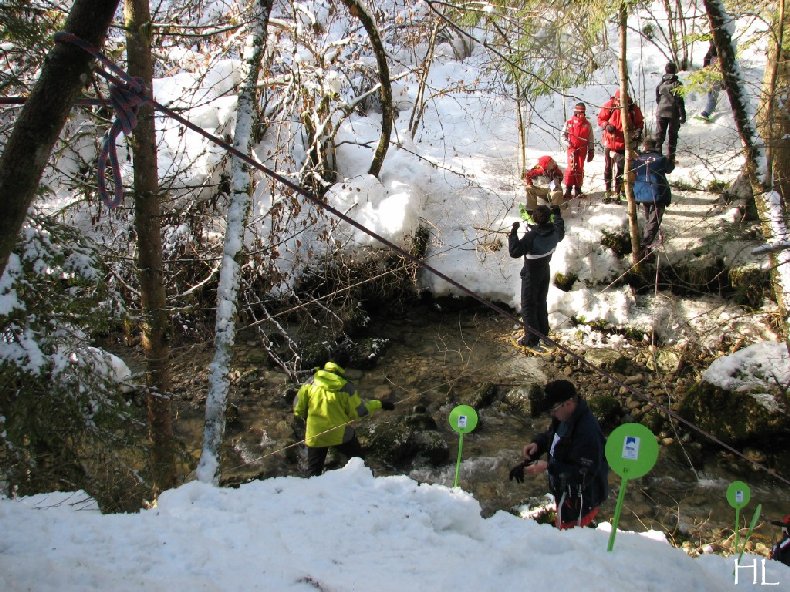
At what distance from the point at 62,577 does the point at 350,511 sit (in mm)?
1895

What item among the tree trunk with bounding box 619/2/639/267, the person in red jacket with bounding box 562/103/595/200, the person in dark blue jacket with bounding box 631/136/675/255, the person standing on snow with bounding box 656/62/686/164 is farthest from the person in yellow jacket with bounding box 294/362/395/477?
the person standing on snow with bounding box 656/62/686/164

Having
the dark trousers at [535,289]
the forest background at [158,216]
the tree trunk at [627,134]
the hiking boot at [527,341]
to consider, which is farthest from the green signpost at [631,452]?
the tree trunk at [627,134]

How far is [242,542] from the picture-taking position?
141 inches

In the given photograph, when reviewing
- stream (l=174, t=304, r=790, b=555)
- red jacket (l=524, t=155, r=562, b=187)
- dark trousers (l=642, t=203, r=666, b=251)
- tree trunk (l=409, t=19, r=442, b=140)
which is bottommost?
stream (l=174, t=304, r=790, b=555)

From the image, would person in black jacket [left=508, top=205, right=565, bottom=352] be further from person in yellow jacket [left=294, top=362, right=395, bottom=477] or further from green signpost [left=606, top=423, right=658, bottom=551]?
green signpost [left=606, top=423, right=658, bottom=551]

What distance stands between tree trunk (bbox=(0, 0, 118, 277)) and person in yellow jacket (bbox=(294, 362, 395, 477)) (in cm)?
403

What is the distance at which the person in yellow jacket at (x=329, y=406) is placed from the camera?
6.14m

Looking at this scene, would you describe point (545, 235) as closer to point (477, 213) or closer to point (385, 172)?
point (477, 213)

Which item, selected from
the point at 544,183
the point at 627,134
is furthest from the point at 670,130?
the point at 544,183

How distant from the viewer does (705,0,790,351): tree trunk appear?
5.69 m

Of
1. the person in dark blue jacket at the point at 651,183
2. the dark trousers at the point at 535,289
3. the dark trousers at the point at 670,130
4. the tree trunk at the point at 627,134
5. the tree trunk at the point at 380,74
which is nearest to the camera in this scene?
the tree trunk at the point at 380,74

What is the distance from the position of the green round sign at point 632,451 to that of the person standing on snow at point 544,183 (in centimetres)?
742

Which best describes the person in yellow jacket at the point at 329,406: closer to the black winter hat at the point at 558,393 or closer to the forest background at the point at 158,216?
the forest background at the point at 158,216

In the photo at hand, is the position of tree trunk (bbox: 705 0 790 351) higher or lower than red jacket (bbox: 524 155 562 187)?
lower
